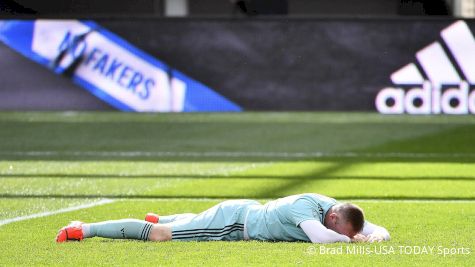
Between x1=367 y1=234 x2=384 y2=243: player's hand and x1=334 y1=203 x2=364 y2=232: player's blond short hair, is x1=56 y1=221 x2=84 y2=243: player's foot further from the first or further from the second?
x1=367 y1=234 x2=384 y2=243: player's hand

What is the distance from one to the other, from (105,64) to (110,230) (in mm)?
10503

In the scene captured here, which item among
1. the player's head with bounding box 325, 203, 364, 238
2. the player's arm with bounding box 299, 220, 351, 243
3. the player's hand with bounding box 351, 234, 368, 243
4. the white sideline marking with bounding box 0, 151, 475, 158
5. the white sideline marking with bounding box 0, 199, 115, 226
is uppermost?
the player's head with bounding box 325, 203, 364, 238

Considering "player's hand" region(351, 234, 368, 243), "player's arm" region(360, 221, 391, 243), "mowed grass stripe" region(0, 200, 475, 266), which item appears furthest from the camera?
"player's arm" region(360, 221, 391, 243)

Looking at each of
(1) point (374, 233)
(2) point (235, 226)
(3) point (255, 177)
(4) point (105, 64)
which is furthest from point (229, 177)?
(4) point (105, 64)

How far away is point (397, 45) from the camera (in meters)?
19.2

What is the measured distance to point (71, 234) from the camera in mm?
9320

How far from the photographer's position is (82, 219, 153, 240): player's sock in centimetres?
924

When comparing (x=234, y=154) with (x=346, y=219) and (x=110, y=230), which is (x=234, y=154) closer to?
(x=110, y=230)

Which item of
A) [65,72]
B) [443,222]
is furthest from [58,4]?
[443,222]

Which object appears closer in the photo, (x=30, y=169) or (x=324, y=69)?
(x=30, y=169)

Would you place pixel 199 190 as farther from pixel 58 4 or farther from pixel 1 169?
pixel 58 4

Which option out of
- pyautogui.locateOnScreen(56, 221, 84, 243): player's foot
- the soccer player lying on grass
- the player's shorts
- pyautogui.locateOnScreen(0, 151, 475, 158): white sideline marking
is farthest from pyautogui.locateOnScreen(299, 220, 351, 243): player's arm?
pyautogui.locateOnScreen(0, 151, 475, 158): white sideline marking

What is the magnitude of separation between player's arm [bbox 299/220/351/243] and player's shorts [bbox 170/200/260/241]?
471 mm

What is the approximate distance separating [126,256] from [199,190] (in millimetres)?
4346
